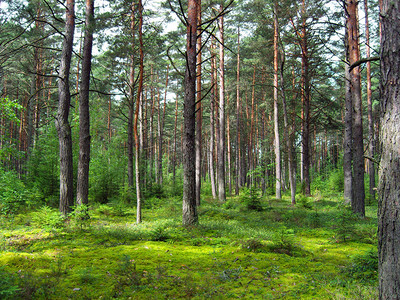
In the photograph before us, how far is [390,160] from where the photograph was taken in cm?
282

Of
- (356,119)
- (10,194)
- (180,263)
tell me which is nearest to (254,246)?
(180,263)

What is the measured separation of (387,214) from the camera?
110 inches

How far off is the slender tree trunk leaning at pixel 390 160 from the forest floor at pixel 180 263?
56 centimetres

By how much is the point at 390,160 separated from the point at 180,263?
3796 millimetres

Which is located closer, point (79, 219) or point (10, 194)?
point (79, 219)

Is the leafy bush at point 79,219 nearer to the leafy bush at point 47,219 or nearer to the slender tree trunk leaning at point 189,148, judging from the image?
the leafy bush at point 47,219

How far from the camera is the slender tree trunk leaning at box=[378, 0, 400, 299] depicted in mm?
2734

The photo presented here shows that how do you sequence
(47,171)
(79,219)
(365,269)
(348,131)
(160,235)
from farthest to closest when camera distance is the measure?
(47,171)
(348,131)
(79,219)
(160,235)
(365,269)

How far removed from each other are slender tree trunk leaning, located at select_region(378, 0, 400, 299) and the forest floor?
1.82 feet

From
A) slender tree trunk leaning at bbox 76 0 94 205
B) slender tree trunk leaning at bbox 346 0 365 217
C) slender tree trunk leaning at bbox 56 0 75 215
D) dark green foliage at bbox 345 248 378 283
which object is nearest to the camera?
dark green foliage at bbox 345 248 378 283

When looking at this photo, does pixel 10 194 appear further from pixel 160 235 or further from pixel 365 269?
pixel 365 269

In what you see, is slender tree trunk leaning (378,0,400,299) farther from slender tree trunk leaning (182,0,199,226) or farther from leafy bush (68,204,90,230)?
leafy bush (68,204,90,230)

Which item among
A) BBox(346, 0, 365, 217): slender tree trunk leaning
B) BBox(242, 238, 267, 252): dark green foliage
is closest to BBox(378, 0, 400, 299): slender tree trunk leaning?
BBox(242, 238, 267, 252): dark green foliage

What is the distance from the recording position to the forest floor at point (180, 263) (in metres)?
3.46
